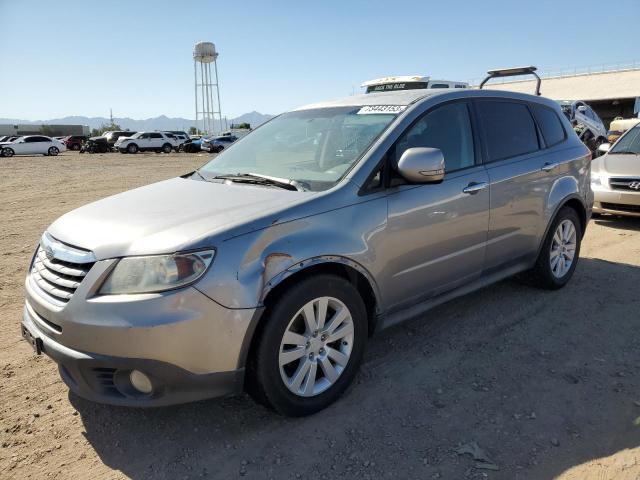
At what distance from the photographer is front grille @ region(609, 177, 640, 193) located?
6969 millimetres

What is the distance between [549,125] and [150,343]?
4.05 meters

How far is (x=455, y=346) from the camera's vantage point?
368 centimetres

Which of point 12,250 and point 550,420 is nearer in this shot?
point 550,420

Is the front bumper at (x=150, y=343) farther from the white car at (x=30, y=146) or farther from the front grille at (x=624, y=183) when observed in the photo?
the white car at (x=30, y=146)

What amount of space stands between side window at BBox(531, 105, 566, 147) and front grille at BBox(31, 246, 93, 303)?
3939 millimetres

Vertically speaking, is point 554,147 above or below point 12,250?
above

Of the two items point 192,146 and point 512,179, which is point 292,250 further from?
point 192,146

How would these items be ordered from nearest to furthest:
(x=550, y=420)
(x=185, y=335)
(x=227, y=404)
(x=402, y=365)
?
(x=185, y=335), (x=550, y=420), (x=227, y=404), (x=402, y=365)

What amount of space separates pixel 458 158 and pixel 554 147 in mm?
1496

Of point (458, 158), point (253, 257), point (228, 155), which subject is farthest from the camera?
point (228, 155)

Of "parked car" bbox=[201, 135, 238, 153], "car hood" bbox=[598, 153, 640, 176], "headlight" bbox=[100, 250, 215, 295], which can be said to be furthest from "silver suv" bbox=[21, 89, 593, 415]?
"parked car" bbox=[201, 135, 238, 153]

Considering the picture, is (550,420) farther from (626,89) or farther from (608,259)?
(626,89)

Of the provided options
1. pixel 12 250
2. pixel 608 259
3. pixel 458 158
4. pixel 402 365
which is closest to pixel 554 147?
pixel 458 158

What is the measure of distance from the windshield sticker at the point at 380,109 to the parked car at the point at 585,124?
15.1 metres
